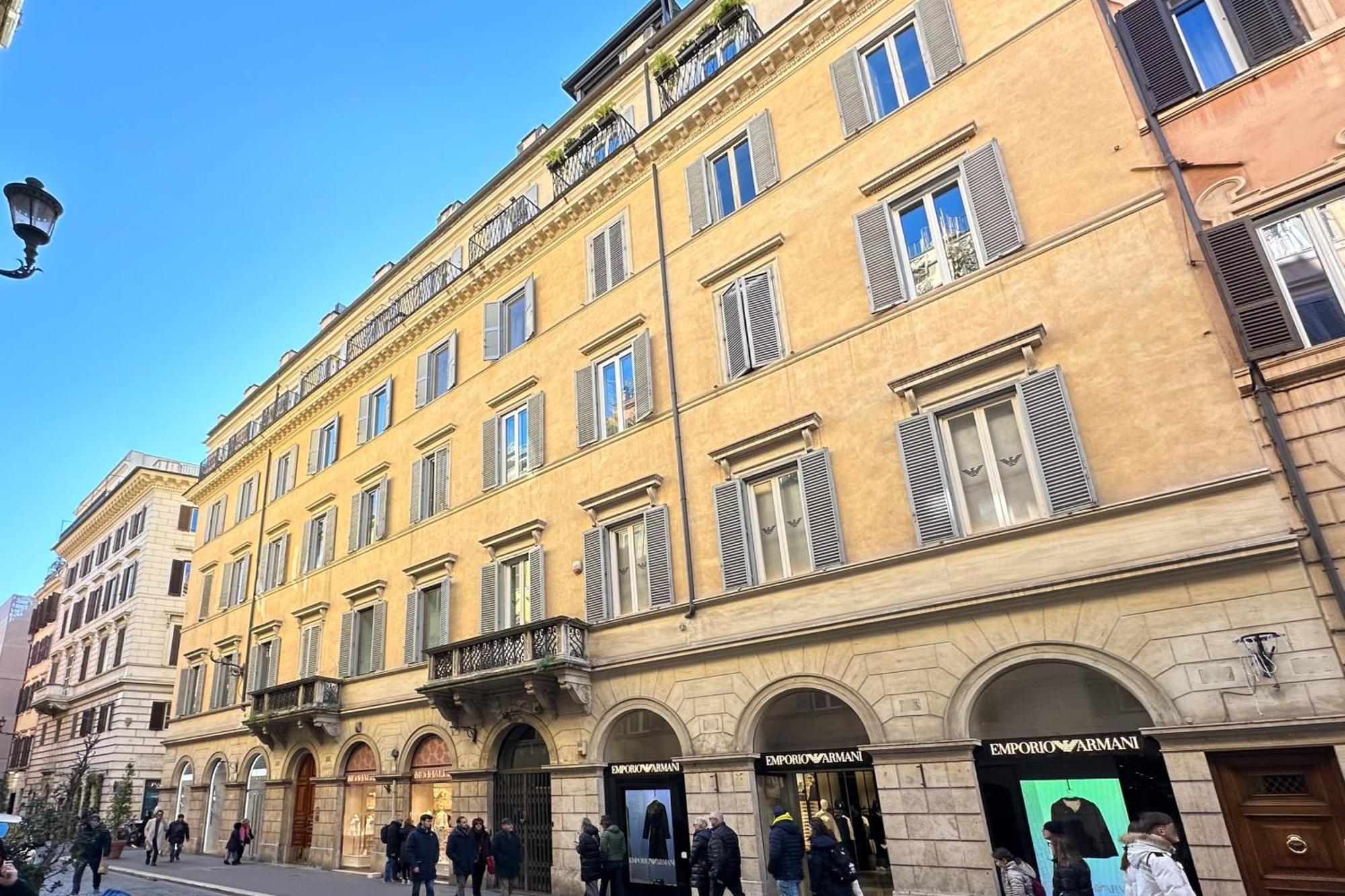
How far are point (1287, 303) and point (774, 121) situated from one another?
A: 10.2m

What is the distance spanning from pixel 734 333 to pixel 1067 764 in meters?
9.31

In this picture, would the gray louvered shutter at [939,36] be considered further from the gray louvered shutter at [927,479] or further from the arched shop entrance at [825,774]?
the arched shop entrance at [825,774]

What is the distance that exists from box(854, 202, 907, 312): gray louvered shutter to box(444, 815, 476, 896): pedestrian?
12.7m

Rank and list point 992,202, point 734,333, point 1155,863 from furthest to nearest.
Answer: point 734,333 → point 992,202 → point 1155,863

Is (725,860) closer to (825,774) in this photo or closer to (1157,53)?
(825,774)

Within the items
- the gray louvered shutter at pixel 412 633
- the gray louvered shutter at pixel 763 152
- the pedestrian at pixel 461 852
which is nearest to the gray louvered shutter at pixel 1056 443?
the gray louvered shutter at pixel 763 152

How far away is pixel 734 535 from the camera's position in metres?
14.6

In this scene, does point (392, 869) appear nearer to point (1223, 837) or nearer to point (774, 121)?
point (1223, 837)

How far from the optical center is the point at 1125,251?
11.4 metres

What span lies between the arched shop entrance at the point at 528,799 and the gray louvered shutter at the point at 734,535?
5963mm

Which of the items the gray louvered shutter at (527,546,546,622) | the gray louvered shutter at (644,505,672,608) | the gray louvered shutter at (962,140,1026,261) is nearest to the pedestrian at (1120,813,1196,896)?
the gray louvered shutter at (962,140,1026,261)

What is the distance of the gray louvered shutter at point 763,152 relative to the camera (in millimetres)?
16516

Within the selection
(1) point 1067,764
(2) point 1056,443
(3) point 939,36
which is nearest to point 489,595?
(1) point 1067,764

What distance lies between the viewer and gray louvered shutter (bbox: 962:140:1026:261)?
Result: 1263 centimetres
